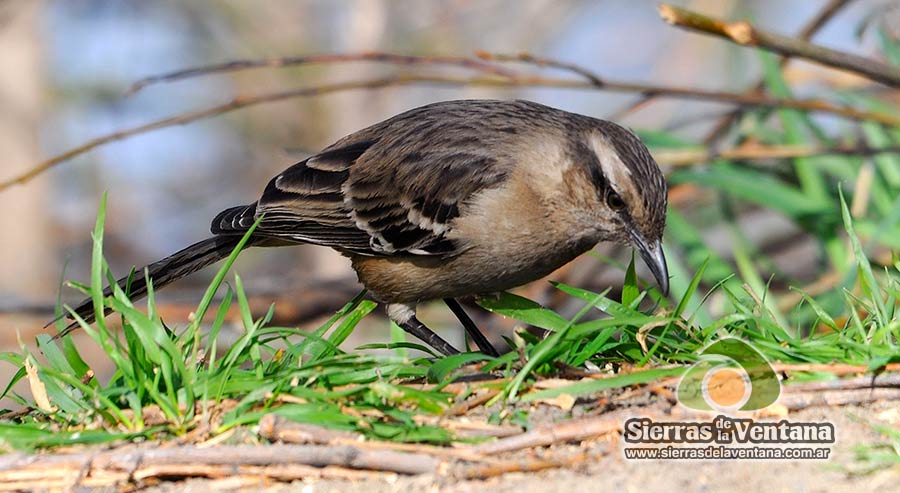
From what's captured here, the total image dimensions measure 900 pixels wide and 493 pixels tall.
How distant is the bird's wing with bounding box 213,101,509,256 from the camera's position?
15.8 feet

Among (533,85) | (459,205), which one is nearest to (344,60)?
(533,85)

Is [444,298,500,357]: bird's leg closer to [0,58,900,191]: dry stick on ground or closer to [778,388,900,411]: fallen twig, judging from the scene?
[0,58,900,191]: dry stick on ground

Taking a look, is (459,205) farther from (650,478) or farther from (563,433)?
(650,478)

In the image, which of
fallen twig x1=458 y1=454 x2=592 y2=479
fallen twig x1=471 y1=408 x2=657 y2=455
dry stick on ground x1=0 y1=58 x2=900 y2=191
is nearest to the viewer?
fallen twig x1=458 y1=454 x2=592 y2=479

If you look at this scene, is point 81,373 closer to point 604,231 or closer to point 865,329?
point 604,231

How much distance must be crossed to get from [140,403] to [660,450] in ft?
5.40

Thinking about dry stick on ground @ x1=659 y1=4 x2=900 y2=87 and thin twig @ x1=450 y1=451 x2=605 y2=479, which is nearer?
thin twig @ x1=450 y1=451 x2=605 y2=479

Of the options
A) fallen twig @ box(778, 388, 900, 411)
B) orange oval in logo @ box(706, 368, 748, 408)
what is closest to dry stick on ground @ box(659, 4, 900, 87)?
orange oval in logo @ box(706, 368, 748, 408)

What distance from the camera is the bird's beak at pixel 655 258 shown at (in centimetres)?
433

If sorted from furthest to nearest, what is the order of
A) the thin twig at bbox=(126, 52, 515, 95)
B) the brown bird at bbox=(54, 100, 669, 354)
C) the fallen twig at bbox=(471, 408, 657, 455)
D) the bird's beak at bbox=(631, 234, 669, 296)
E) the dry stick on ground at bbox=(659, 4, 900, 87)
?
the thin twig at bbox=(126, 52, 515, 95) → the dry stick on ground at bbox=(659, 4, 900, 87) → the brown bird at bbox=(54, 100, 669, 354) → the bird's beak at bbox=(631, 234, 669, 296) → the fallen twig at bbox=(471, 408, 657, 455)

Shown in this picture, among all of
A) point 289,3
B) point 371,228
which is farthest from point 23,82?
point 371,228

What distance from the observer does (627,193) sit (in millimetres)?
4469

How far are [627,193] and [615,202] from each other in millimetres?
92

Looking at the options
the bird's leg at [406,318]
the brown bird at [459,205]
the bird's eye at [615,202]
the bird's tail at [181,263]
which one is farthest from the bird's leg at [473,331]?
the bird's tail at [181,263]
